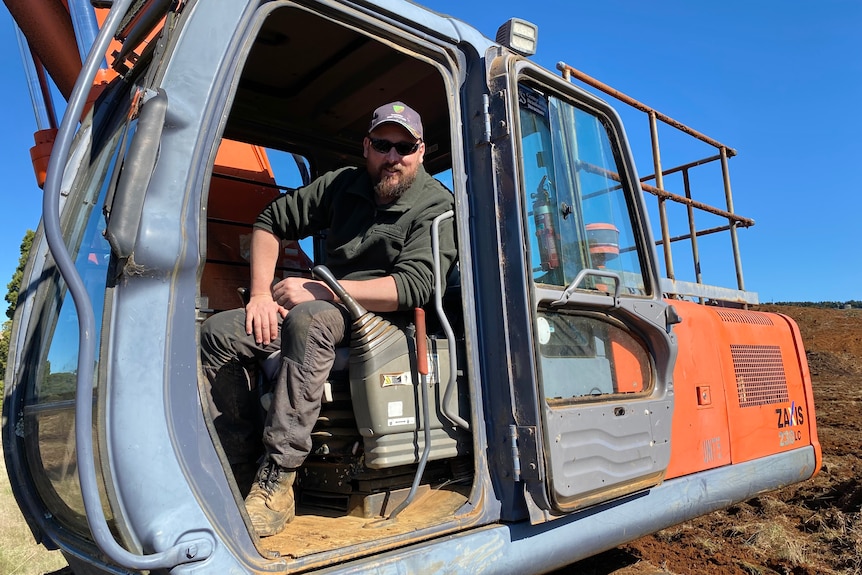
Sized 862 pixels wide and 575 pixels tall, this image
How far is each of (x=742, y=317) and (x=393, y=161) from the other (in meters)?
2.29

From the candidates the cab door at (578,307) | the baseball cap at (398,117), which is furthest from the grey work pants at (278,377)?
the baseball cap at (398,117)

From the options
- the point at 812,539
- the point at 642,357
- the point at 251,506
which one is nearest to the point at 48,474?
the point at 251,506

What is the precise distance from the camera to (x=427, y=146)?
3717mm

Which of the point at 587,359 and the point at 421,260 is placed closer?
the point at 421,260

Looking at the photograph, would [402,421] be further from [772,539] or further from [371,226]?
[772,539]

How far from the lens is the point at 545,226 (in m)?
2.58

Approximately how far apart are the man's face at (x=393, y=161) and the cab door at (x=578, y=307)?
385 millimetres

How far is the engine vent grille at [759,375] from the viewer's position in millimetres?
3518

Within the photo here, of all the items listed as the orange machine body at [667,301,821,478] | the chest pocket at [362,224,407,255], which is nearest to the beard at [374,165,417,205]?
the chest pocket at [362,224,407,255]

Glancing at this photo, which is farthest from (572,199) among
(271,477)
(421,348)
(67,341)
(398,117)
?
(67,341)

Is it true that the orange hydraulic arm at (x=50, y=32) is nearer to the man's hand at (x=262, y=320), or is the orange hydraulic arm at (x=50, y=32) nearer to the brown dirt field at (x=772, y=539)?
the man's hand at (x=262, y=320)

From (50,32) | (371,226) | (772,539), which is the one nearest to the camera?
(371,226)

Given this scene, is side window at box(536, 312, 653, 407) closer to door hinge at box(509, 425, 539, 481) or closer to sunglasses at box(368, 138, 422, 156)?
door hinge at box(509, 425, 539, 481)

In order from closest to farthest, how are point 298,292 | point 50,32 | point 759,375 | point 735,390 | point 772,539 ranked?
point 298,292 → point 50,32 → point 735,390 → point 759,375 → point 772,539
